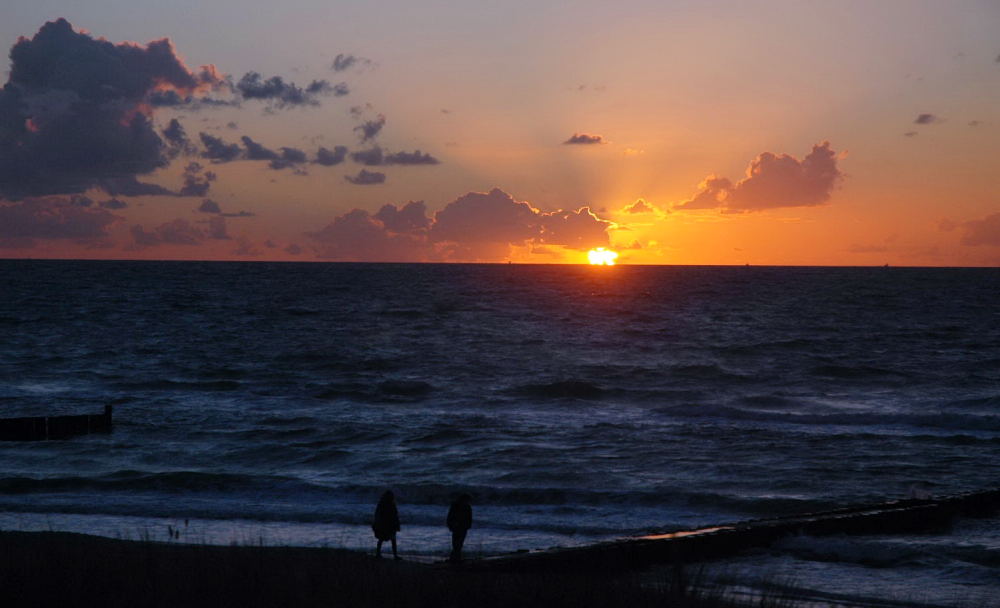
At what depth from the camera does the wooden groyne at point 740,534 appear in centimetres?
1686

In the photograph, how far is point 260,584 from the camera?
1162cm

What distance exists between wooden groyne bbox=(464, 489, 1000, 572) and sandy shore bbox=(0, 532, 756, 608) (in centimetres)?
276

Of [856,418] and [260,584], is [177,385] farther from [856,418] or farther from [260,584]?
[260,584]

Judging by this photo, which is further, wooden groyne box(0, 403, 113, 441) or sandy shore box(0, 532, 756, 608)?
wooden groyne box(0, 403, 113, 441)

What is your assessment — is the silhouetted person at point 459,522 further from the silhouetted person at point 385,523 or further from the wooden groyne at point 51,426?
the wooden groyne at point 51,426

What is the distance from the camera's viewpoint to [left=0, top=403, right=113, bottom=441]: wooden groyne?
3177 centimetres

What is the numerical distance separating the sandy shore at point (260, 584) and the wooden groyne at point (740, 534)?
2759 millimetres

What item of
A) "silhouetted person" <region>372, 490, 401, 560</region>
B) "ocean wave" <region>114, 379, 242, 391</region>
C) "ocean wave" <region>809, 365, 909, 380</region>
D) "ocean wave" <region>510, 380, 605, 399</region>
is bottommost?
"ocean wave" <region>114, 379, 242, 391</region>

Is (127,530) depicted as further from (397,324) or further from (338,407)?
(397,324)

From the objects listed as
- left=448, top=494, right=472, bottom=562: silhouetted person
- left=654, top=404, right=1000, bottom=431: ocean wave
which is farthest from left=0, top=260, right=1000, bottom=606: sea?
left=448, top=494, right=472, bottom=562: silhouetted person

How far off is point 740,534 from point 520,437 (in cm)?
1607

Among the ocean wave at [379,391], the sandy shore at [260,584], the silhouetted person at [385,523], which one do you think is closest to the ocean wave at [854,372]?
the ocean wave at [379,391]

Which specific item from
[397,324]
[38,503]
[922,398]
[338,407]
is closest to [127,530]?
[38,503]

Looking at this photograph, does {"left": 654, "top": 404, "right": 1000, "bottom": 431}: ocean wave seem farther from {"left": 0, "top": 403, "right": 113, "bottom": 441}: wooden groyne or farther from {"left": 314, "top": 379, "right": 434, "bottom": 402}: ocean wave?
{"left": 0, "top": 403, "right": 113, "bottom": 441}: wooden groyne
